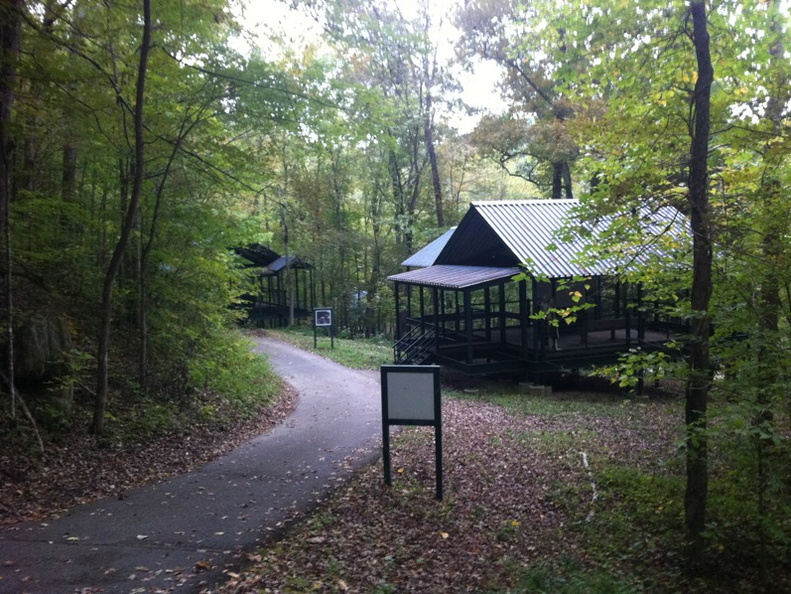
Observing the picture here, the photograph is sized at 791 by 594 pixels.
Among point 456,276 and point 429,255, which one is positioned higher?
point 429,255

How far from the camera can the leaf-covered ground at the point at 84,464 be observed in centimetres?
643

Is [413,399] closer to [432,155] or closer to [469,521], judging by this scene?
[469,521]

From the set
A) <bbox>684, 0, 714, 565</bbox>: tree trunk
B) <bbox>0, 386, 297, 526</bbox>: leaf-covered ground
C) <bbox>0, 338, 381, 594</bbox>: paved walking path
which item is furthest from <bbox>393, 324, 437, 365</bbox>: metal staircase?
<bbox>684, 0, 714, 565</bbox>: tree trunk

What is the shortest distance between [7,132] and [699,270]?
831 cm

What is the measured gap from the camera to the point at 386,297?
3180cm

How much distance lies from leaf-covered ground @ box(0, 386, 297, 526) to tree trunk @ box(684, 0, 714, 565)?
20.2 feet

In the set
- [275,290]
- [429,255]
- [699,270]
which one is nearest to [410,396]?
[699,270]

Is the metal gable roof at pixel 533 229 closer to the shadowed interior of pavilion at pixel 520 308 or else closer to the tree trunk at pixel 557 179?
the shadowed interior of pavilion at pixel 520 308

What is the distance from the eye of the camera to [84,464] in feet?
24.7

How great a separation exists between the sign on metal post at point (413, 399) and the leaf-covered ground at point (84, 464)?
10.6 feet

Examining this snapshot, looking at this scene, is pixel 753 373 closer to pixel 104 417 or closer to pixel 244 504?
pixel 244 504

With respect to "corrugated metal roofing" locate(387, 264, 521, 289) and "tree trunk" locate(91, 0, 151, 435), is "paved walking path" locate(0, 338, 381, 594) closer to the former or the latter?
"tree trunk" locate(91, 0, 151, 435)

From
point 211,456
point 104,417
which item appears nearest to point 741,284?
point 211,456

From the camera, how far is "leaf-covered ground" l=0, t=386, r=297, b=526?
253 inches
